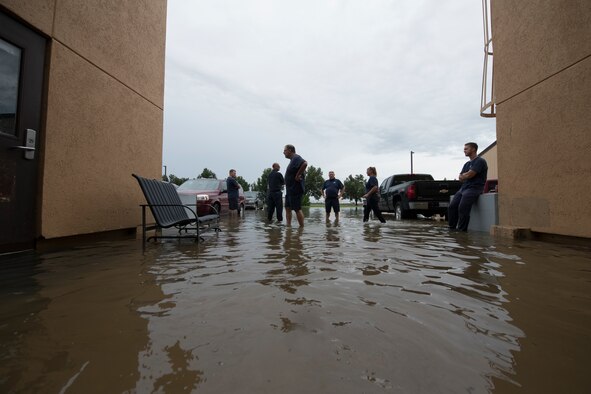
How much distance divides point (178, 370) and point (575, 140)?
5.45m

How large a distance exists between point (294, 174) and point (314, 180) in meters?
61.9

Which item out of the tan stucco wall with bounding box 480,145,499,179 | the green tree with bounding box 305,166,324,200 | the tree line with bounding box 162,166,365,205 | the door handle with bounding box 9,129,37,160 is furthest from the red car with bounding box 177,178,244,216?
the green tree with bounding box 305,166,324,200

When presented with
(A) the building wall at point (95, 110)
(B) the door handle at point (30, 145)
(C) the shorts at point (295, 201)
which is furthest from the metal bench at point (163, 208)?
(C) the shorts at point (295, 201)

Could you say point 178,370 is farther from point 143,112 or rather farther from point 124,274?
point 143,112

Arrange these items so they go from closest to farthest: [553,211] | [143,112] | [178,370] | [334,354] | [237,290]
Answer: [178,370] → [334,354] → [237,290] → [553,211] → [143,112]

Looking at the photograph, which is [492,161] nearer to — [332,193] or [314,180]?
[332,193]

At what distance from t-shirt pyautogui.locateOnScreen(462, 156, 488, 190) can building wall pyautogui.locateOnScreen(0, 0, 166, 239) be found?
21.9 feet

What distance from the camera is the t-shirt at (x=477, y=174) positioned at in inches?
240

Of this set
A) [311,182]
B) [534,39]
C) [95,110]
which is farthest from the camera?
[311,182]

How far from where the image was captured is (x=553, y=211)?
15.1ft

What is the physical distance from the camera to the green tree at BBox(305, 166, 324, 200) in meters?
68.4

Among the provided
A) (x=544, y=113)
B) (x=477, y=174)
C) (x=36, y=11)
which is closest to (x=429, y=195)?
(x=477, y=174)

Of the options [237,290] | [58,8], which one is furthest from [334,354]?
[58,8]

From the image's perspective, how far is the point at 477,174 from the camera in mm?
6184
